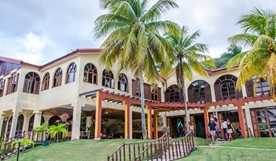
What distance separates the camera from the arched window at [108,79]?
1656 centimetres

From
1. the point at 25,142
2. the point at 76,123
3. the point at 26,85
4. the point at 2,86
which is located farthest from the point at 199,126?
the point at 2,86

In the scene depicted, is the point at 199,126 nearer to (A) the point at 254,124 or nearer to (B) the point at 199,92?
(B) the point at 199,92

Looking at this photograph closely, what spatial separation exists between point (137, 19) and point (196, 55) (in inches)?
219

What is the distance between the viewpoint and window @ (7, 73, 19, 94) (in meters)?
16.4

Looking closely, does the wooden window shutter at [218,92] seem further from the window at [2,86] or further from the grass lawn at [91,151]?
the window at [2,86]

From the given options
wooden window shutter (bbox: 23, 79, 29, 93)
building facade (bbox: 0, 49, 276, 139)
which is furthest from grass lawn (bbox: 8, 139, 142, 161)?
wooden window shutter (bbox: 23, 79, 29, 93)

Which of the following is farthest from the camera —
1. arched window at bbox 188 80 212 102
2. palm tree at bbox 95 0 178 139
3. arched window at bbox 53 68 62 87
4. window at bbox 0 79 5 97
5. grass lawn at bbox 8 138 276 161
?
arched window at bbox 188 80 212 102

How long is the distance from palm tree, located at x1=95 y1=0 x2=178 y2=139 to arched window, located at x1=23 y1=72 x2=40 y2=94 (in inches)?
268

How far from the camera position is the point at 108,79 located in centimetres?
1692

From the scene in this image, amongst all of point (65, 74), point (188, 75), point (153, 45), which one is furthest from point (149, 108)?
point (65, 74)

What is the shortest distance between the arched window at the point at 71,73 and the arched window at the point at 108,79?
2430 mm

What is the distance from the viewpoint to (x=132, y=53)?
1337 centimetres

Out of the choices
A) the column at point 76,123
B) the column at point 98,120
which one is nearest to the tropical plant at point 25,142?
the column at point 76,123

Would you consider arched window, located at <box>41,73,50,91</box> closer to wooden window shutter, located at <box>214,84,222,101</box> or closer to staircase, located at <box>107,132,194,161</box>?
staircase, located at <box>107,132,194,161</box>
